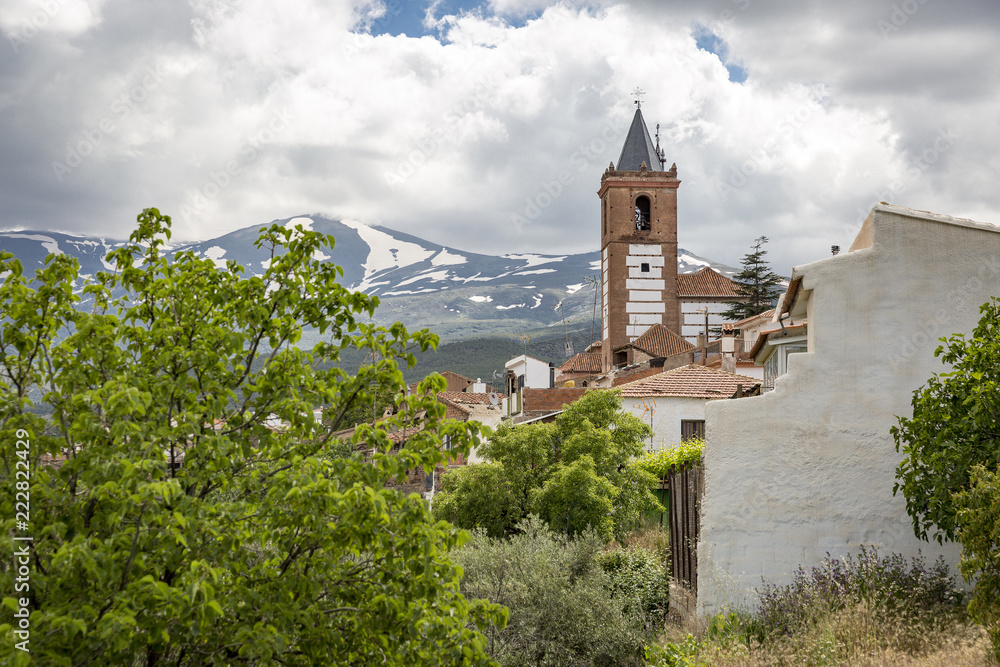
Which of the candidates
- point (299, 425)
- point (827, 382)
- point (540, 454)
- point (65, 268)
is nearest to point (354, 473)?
point (299, 425)

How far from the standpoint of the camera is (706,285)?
7188 cm

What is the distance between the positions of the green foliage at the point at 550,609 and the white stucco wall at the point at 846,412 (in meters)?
1.27

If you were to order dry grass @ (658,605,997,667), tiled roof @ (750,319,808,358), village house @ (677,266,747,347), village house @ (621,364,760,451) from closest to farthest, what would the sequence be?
dry grass @ (658,605,997,667) → tiled roof @ (750,319,808,358) → village house @ (621,364,760,451) → village house @ (677,266,747,347)

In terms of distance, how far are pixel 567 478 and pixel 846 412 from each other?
18.1 feet

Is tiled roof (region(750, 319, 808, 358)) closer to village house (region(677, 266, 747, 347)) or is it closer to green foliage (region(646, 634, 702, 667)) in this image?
green foliage (region(646, 634, 702, 667))

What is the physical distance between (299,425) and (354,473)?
63 centimetres

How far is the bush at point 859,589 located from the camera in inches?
348

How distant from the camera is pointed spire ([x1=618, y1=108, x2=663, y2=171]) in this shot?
230 feet

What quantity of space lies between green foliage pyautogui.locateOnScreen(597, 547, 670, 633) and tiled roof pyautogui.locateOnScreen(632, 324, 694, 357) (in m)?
46.1

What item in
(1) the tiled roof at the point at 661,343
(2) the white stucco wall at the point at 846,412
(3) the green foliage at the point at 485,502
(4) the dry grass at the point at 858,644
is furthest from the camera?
(1) the tiled roof at the point at 661,343

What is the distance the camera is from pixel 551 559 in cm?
1147

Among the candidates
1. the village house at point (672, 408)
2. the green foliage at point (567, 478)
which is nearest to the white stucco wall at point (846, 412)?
the green foliage at point (567, 478)

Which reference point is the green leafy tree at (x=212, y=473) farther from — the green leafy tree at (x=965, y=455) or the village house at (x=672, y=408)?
the village house at (x=672, y=408)

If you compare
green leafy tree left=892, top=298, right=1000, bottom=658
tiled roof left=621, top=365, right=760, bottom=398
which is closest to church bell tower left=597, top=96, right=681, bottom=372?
tiled roof left=621, top=365, right=760, bottom=398
